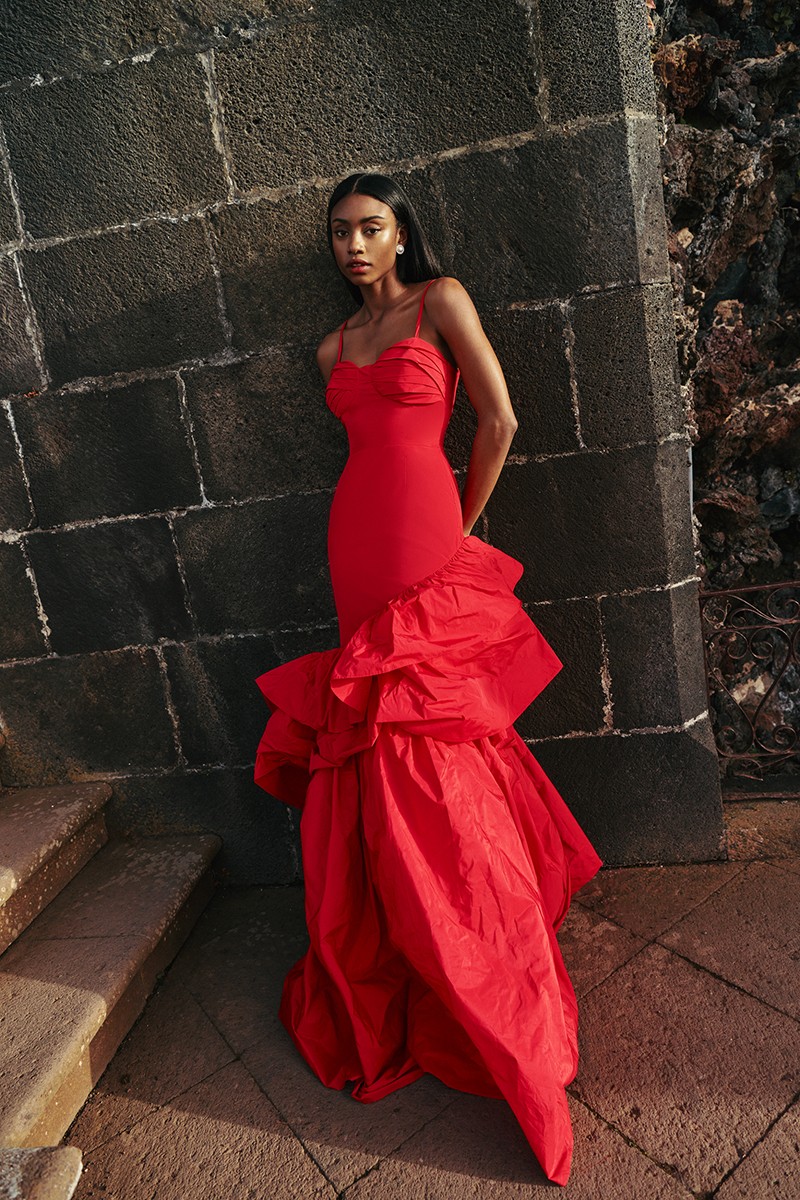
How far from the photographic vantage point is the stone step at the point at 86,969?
1.92 meters

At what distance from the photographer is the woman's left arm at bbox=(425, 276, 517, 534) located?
215 cm

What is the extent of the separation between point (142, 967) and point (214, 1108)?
0.53 meters

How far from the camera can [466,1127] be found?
188 cm

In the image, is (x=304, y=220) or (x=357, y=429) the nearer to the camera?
(x=357, y=429)

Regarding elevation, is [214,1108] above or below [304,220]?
below

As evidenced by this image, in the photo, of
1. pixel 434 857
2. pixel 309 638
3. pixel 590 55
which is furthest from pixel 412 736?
pixel 590 55

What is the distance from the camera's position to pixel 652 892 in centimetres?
266

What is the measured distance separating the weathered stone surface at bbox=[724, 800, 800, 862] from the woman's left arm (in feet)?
5.41

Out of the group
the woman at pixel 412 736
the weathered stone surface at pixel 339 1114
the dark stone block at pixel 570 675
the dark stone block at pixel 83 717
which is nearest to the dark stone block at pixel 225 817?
the dark stone block at pixel 83 717

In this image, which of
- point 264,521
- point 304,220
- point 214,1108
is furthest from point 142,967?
point 304,220

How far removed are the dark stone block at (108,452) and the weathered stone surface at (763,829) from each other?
88.8 inches

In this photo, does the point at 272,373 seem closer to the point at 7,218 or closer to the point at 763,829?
the point at 7,218

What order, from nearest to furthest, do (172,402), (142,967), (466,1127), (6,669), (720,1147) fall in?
(720,1147), (466,1127), (142,967), (172,402), (6,669)

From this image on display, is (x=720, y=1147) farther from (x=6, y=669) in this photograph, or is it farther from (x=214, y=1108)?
(x=6, y=669)
